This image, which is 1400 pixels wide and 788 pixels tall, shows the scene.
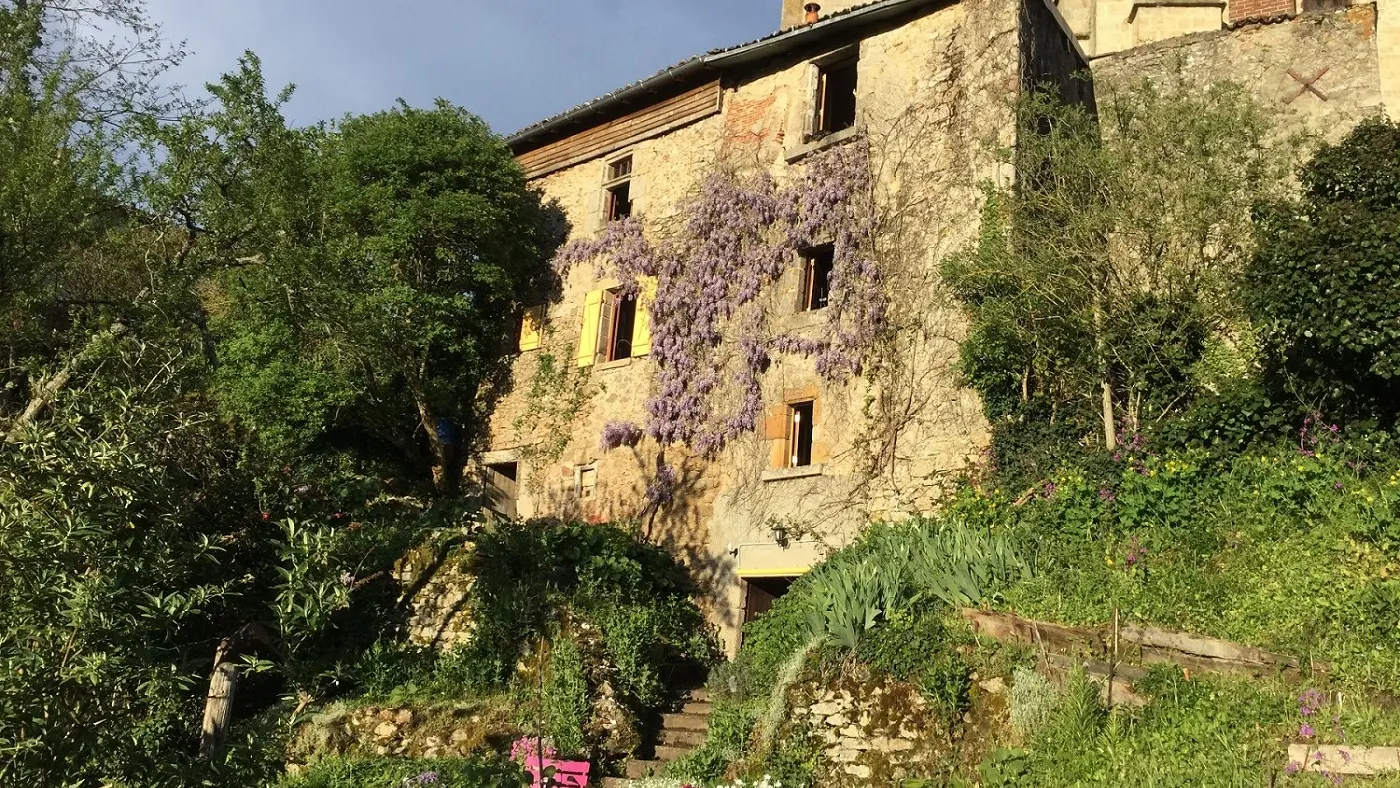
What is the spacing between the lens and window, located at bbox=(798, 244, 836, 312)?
46.6ft

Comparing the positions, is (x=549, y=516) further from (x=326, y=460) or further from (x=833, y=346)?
(x=833, y=346)

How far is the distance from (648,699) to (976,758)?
3906 millimetres

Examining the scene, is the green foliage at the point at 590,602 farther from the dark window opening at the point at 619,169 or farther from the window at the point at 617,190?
the dark window opening at the point at 619,169

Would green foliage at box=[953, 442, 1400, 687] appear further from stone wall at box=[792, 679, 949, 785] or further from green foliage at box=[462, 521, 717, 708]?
green foliage at box=[462, 521, 717, 708]

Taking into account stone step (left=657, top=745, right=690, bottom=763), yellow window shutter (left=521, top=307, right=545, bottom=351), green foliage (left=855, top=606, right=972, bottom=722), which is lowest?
stone step (left=657, top=745, right=690, bottom=763)

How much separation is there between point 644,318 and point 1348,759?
10691mm

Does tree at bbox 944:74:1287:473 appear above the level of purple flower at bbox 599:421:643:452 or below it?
above

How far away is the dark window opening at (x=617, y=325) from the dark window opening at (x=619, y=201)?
1449mm

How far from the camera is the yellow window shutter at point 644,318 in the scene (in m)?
15.3

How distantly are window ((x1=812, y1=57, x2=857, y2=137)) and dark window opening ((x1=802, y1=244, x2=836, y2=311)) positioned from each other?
66.0 inches

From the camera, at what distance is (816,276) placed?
14.4 m

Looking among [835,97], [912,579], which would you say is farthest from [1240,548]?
[835,97]

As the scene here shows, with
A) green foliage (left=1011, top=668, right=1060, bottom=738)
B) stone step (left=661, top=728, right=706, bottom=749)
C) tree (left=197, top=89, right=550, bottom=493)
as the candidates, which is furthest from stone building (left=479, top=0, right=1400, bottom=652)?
green foliage (left=1011, top=668, right=1060, bottom=738)

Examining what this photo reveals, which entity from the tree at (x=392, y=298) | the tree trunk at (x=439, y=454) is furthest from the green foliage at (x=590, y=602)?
the tree at (x=392, y=298)
